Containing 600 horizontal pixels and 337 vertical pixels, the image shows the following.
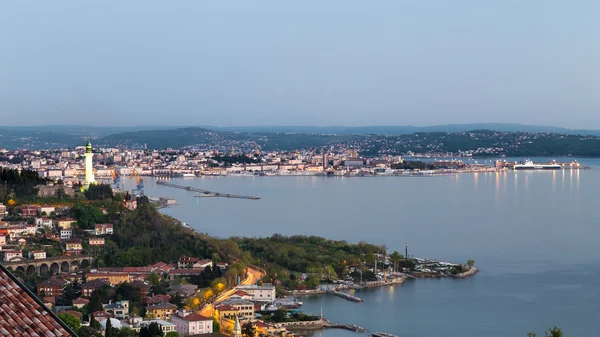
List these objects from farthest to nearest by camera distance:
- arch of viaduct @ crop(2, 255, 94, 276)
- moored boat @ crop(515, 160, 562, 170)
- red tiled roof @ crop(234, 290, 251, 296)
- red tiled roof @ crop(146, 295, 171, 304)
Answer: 1. moored boat @ crop(515, 160, 562, 170)
2. arch of viaduct @ crop(2, 255, 94, 276)
3. red tiled roof @ crop(234, 290, 251, 296)
4. red tiled roof @ crop(146, 295, 171, 304)

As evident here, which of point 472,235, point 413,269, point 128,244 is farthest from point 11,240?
point 472,235

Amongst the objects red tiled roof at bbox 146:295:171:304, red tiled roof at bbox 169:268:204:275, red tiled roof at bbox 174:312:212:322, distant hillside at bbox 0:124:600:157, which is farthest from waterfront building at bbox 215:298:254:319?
distant hillside at bbox 0:124:600:157

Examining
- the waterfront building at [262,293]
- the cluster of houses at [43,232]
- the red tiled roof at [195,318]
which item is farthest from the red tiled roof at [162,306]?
the cluster of houses at [43,232]

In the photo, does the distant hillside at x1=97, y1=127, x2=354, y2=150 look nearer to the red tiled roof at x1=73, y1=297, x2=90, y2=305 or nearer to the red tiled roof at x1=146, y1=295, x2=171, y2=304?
the red tiled roof at x1=146, y1=295, x2=171, y2=304

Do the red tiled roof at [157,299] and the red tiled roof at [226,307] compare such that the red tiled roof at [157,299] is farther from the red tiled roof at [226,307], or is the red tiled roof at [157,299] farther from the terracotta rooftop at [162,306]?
the red tiled roof at [226,307]

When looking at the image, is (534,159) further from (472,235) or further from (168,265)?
(168,265)

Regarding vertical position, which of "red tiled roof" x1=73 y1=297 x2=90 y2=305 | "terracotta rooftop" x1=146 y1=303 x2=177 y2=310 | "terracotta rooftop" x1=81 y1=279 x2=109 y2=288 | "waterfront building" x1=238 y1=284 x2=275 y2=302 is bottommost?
"waterfront building" x1=238 y1=284 x2=275 y2=302
